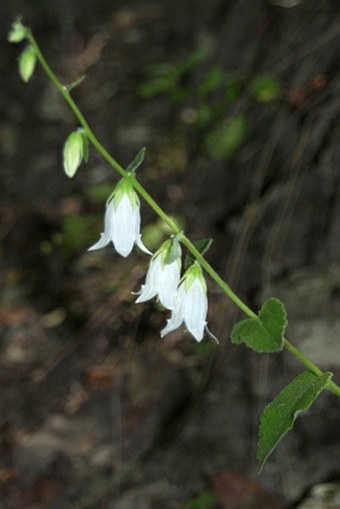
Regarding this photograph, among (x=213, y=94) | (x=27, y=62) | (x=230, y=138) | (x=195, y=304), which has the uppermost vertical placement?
(x=213, y=94)

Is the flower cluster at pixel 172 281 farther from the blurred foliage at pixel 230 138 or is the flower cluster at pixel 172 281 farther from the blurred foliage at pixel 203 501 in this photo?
the blurred foliage at pixel 230 138

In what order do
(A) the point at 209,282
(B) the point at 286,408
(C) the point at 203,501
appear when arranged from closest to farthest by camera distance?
1. (B) the point at 286,408
2. (C) the point at 203,501
3. (A) the point at 209,282

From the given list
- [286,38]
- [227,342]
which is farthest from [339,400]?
[286,38]

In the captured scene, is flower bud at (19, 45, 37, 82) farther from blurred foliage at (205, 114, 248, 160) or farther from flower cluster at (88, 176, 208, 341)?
blurred foliage at (205, 114, 248, 160)

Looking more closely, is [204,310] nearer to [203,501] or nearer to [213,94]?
[203,501]

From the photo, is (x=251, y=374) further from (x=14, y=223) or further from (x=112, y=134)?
(x=112, y=134)

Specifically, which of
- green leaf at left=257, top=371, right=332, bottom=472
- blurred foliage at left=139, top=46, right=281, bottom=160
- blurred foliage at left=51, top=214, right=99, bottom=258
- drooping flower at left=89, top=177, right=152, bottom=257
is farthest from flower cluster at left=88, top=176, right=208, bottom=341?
blurred foliage at left=51, top=214, right=99, bottom=258

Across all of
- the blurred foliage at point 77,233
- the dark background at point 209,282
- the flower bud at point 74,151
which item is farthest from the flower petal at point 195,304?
the blurred foliage at point 77,233

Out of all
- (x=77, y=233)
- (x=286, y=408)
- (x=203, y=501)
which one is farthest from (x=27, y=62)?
(x=77, y=233)
